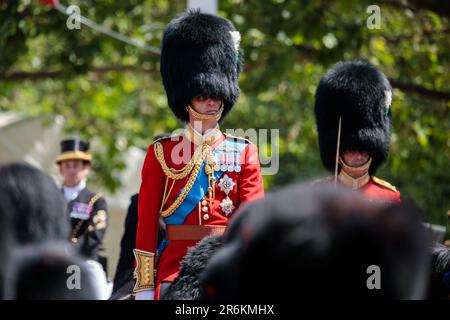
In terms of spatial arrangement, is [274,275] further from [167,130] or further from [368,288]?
[167,130]

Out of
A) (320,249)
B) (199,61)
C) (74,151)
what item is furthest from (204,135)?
(74,151)

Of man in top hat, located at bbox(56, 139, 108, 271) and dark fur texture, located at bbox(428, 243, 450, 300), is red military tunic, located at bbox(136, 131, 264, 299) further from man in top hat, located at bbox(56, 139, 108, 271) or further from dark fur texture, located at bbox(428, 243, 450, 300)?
man in top hat, located at bbox(56, 139, 108, 271)

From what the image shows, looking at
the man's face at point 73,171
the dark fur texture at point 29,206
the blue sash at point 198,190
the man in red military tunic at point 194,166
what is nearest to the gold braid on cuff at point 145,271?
the man in red military tunic at point 194,166

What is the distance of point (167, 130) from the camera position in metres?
14.0

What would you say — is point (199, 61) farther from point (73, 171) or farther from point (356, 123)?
point (73, 171)

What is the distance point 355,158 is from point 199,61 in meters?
1.15

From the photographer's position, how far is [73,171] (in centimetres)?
815

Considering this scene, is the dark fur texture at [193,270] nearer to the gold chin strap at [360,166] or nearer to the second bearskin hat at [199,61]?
the second bearskin hat at [199,61]

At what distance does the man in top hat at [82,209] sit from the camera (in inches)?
301

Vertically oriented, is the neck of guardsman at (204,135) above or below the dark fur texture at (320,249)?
above

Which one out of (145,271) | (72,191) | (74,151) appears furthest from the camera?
(74,151)
